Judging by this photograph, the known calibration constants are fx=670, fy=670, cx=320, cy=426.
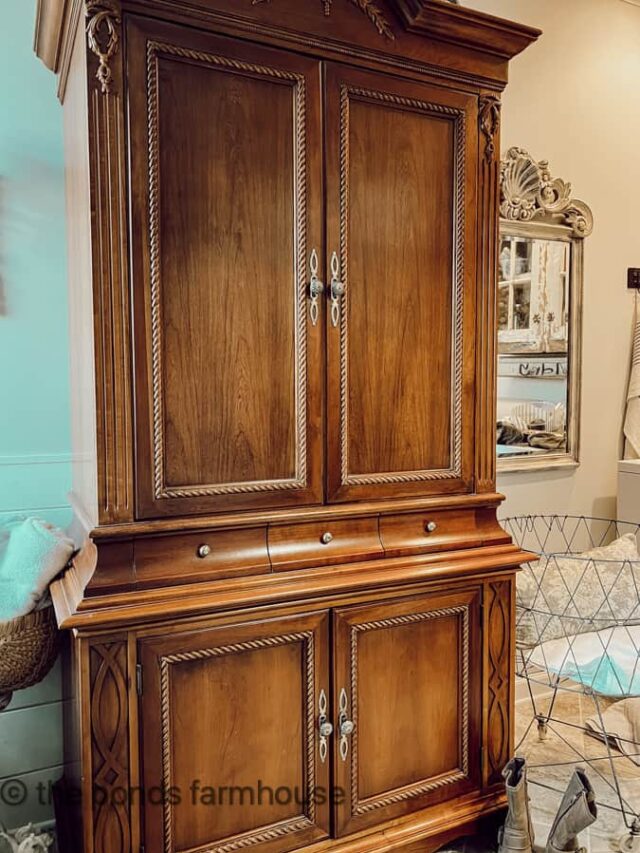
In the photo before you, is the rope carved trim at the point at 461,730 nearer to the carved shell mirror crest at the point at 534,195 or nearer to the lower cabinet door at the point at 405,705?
the lower cabinet door at the point at 405,705

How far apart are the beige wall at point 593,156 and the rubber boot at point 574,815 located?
3.67ft

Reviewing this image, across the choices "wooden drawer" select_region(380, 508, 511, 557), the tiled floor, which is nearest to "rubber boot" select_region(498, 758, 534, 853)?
the tiled floor

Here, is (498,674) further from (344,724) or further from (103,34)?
(103,34)

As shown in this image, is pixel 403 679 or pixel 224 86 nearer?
pixel 224 86

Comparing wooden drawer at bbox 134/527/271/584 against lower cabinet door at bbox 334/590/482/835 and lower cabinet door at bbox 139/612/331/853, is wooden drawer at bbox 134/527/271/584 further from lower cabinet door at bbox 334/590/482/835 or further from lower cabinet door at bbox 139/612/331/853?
lower cabinet door at bbox 334/590/482/835

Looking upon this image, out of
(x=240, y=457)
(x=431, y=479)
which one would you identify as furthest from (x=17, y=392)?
(x=431, y=479)

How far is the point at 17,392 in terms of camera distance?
6.01 ft

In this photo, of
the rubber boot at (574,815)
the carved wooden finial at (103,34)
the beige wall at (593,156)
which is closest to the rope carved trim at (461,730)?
the rubber boot at (574,815)

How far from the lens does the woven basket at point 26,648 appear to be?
4.91 ft

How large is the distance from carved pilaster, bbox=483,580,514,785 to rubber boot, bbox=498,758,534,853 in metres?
0.14

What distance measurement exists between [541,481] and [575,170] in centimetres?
123

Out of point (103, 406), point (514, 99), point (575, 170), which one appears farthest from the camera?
point (575, 170)

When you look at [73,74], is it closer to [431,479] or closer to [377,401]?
[377,401]

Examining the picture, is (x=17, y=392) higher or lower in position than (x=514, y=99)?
lower
